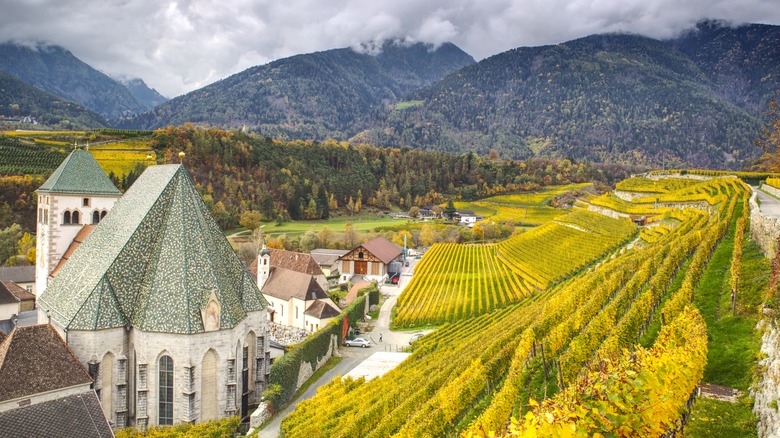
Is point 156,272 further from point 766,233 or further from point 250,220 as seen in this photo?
point 250,220

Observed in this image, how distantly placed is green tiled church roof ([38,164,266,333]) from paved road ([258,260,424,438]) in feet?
18.4

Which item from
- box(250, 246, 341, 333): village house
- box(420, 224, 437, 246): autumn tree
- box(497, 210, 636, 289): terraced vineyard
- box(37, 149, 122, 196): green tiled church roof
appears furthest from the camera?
box(420, 224, 437, 246): autumn tree

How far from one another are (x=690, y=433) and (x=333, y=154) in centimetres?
13319

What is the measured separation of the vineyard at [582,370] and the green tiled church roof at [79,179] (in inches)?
929

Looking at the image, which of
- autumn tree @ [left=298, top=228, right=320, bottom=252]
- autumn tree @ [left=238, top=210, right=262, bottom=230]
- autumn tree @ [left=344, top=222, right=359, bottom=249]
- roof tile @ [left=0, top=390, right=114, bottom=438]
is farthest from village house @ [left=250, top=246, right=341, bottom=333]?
autumn tree @ [left=238, top=210, right=262, bottom=230]

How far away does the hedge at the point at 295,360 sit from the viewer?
2788 cm

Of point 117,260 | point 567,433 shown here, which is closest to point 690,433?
point 567,433

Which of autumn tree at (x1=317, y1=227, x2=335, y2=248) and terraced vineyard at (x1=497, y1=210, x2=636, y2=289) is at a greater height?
terraced vineyard at (x1=497, y1=210, x2=636, y2=289)

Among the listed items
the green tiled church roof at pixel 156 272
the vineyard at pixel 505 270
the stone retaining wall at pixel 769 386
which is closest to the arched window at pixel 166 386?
the green tiled church roof at pixel 156 272

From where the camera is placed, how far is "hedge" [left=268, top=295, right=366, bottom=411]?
27875mm

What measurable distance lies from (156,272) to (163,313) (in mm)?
2218

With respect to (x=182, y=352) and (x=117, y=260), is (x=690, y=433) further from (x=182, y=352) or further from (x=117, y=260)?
(x=117, y=260)

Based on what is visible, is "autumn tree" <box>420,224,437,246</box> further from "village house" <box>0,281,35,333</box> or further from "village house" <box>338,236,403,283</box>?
"village house" <box>0,281,35,333</box>

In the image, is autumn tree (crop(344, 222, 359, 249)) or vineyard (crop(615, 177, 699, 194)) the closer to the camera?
vineyard (crop(615, 177, 699, 194))
